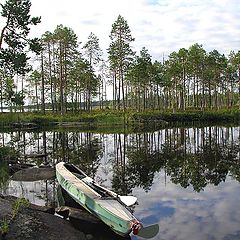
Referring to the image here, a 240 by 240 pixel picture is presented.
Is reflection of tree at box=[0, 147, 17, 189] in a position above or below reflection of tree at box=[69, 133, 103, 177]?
above

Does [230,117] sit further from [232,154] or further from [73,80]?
[232,154]

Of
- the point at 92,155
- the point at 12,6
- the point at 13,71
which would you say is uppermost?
the point at 12,6

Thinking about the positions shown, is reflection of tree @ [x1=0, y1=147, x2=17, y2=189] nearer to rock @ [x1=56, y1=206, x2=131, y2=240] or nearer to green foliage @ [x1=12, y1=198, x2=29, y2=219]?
green foliage @ [x1=12, y1=198, x2=29, y2=219]

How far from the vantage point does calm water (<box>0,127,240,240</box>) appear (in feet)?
39.4

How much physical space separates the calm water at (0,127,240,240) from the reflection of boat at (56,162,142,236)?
147cm

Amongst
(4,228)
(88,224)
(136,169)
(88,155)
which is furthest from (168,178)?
(4,228)

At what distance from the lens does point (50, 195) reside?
1534 cm

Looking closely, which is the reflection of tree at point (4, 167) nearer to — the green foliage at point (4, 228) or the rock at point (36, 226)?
the rock at point (36, 226)

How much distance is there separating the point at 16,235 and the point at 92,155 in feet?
61.5

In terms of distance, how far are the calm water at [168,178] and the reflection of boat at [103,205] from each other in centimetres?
147

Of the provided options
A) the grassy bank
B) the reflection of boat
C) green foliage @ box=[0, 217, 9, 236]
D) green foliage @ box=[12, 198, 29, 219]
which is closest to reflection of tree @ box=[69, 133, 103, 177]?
the reflection of boat

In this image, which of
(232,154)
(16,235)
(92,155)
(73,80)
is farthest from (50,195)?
(73,80)

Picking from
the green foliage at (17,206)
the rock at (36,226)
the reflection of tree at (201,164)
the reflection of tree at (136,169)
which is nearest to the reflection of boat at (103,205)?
the rock at (36,226)

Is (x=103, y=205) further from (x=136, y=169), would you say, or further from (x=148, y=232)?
(x=136, y=169)
